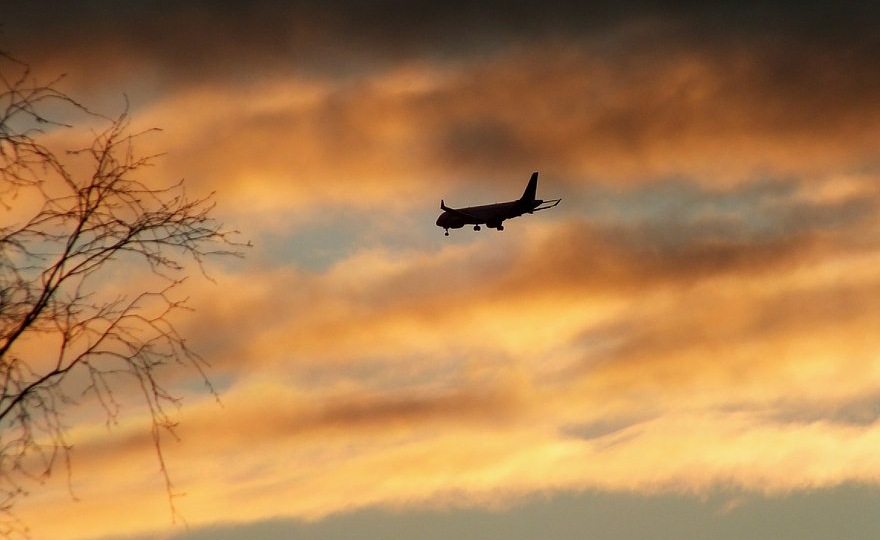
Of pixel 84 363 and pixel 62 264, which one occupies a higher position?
pixel 62 264

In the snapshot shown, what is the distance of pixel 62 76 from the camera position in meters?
15.4

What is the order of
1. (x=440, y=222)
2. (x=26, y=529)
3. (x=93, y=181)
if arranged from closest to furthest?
(x=26, y=529) → (x=93, y=181) → (x=440, y=222)

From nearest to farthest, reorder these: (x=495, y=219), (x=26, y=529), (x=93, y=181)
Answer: (x=26, y=529)
(x=93, y=181)
(x=495, y=219)

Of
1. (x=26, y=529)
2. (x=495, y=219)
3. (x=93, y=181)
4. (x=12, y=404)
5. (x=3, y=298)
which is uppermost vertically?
(x=495, y=219)

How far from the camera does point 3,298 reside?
1512cm

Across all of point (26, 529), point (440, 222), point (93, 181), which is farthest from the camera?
point (440, 222)

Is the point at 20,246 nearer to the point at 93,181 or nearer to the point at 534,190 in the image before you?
the point at 93,181

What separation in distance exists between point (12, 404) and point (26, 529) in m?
1.20

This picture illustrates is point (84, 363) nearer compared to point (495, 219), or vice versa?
point (84, 363)

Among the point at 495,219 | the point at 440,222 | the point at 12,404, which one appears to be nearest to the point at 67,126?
the point at 12,404

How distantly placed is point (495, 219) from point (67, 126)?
133484 millimetres

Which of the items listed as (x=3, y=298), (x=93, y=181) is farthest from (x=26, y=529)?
(x=93, y=181)

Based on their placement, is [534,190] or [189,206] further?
[534,190]

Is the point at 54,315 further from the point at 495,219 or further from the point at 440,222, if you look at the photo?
the point at 440,222
